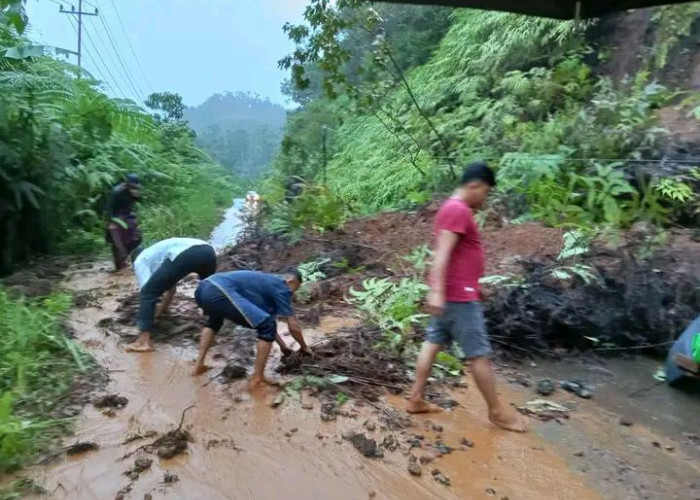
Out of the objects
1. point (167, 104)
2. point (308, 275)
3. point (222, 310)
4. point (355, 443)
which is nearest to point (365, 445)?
point (355, 443)

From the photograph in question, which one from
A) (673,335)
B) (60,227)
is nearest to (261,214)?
(60,227)

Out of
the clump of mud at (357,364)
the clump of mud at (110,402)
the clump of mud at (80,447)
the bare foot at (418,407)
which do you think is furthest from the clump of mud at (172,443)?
the bare foot at (418,407)

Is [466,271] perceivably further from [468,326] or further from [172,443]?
[172,443]

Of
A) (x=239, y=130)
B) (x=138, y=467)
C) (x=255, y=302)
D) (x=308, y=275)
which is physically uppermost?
(x=239, y=130)

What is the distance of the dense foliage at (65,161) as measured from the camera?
8812mm

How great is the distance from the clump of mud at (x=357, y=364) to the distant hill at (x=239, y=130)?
2928 centimetres

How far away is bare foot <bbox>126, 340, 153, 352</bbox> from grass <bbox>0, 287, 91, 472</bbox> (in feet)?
1.43

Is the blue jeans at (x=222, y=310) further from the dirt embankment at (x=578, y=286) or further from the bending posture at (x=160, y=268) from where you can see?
the dirt embankment at (x=578, y=286)

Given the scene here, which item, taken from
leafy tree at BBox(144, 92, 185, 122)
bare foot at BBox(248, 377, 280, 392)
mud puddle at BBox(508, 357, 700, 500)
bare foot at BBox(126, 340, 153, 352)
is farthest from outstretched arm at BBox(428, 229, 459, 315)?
leafy tree at BBox(144, 92, 185, 122)

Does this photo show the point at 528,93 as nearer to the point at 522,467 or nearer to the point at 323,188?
the point at 323,188

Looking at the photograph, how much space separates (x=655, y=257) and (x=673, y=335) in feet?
3.30

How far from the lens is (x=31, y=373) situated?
4.66 metres

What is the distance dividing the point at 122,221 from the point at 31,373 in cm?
444

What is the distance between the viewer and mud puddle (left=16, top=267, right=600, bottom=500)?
11.7 ft
